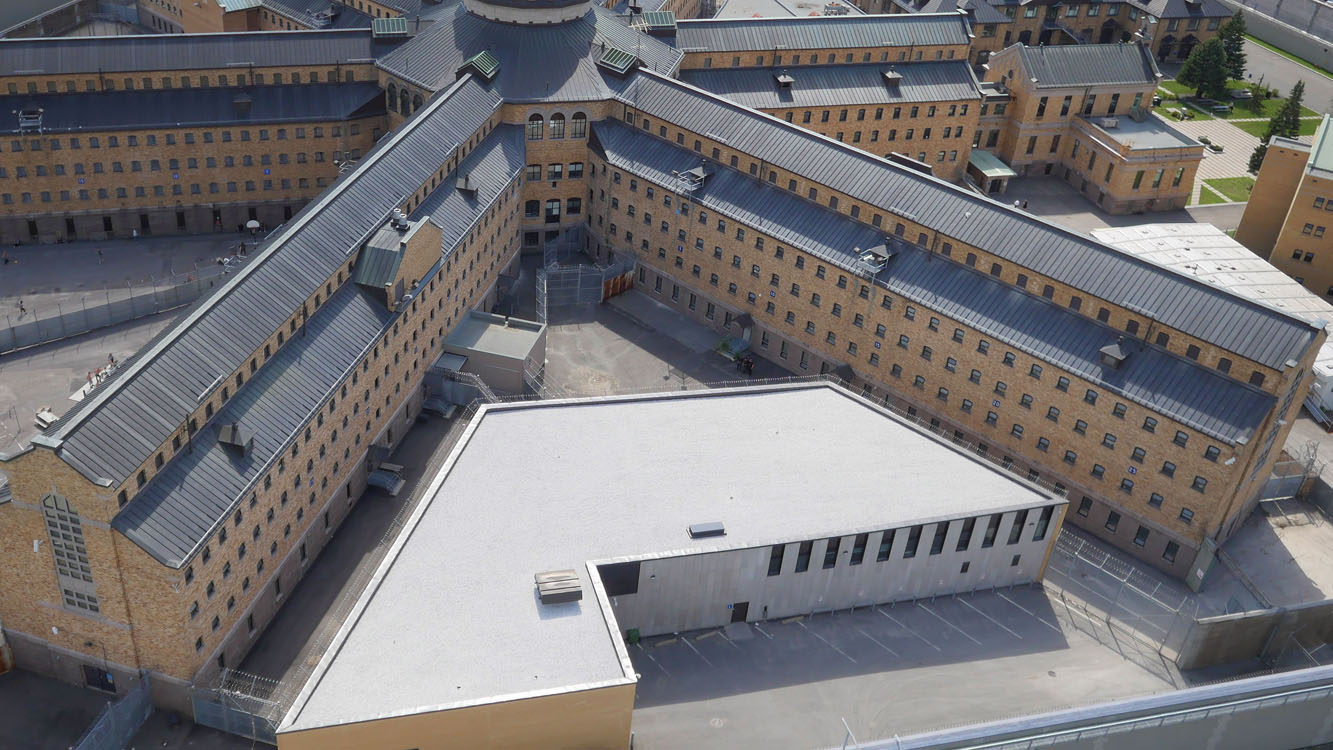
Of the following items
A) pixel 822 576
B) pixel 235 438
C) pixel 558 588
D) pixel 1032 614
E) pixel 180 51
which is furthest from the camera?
pixel 180 51

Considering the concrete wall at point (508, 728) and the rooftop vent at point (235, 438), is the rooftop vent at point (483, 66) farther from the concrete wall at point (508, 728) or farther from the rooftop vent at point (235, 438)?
the concrete wall at point (508, 728)

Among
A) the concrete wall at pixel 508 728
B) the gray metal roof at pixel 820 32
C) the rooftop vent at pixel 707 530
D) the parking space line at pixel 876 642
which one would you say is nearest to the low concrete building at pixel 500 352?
the rooftop vent at pixel 707 530

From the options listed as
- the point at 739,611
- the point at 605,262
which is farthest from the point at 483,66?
the point at 739,611

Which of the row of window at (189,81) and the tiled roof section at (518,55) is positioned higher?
the tiled roof section at (518,55)

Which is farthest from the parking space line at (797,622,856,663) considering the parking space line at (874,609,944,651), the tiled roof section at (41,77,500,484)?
the tiled roof section at (41,77,500,484)

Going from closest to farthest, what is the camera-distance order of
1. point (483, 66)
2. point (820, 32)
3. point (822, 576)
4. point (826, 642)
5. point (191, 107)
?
point (826, 642) < point (822, 576) < point (483, 66) < point (191, 107) < point (820, 32)

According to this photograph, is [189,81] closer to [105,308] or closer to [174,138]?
[174,138]

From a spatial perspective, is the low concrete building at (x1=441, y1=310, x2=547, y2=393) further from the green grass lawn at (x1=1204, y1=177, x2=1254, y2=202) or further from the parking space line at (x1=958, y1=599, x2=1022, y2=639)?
the green grass lawn at (x1=1204, y1=177, x2=1254, y2=202)
